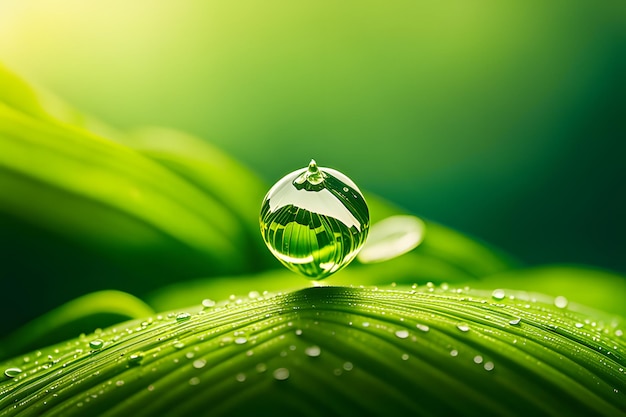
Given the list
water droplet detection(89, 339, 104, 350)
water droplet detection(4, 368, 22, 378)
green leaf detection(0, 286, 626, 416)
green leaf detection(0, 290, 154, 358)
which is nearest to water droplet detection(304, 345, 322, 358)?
green leaf detection(0, 286, 626, 416)

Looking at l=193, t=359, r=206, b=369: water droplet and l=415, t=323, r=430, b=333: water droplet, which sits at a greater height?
l=415, t=323, r=430, b=333: water droplet

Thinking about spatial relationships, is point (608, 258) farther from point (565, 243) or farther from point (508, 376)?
point (508, 376)

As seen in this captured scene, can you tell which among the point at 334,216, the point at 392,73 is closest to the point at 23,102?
the point at 334,216

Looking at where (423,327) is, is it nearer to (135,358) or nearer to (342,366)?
(342,366)

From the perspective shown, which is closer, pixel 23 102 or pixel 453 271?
pixel 23 102

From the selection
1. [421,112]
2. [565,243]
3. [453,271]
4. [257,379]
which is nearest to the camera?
[257,379]

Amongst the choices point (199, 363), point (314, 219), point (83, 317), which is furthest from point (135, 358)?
point (83, 317)

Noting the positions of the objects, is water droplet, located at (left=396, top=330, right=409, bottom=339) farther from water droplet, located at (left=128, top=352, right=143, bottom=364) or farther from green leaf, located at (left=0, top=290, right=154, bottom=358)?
green leaf, located at (left=0, top=290, right=154, bottom=358)
